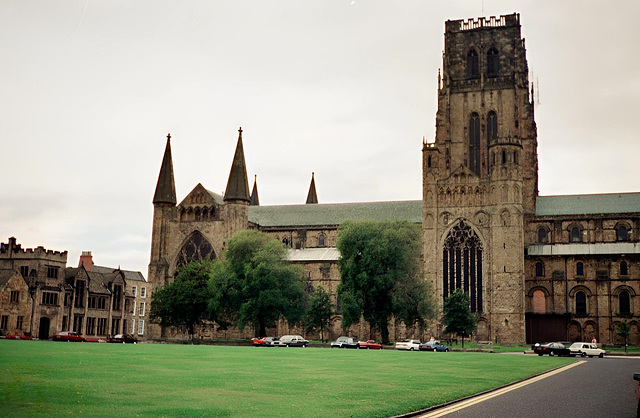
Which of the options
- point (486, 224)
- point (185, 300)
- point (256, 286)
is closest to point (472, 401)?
point (256, 286)

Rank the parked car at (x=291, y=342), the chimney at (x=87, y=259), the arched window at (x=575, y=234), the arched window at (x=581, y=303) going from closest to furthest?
the parked car at (x=291, y=342) → the arched window at (x=581, y=303) → the arched window at (x=575, y=234) → the chimney at (x=87, y=259)

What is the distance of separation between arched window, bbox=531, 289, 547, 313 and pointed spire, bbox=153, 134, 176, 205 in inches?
1963

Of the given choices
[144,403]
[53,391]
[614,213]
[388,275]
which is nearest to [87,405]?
[144,403]

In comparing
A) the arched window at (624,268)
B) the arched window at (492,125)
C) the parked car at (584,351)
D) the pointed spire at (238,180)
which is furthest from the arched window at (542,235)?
the pointed spire at (238,180)

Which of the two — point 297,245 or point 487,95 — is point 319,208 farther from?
point 487,95

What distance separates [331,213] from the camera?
330 ft

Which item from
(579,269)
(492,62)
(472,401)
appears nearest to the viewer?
(472,401)

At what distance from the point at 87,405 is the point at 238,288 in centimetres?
6083

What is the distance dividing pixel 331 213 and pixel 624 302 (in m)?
41.2

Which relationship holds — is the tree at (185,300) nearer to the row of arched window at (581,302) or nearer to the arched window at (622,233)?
the row of arched window at (581,302)

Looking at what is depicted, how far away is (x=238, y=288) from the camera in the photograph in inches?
2970

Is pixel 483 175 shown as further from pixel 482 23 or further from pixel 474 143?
pixel 482 23

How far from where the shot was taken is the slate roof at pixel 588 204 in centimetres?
8625

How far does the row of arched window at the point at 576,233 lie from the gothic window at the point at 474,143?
11933mm
